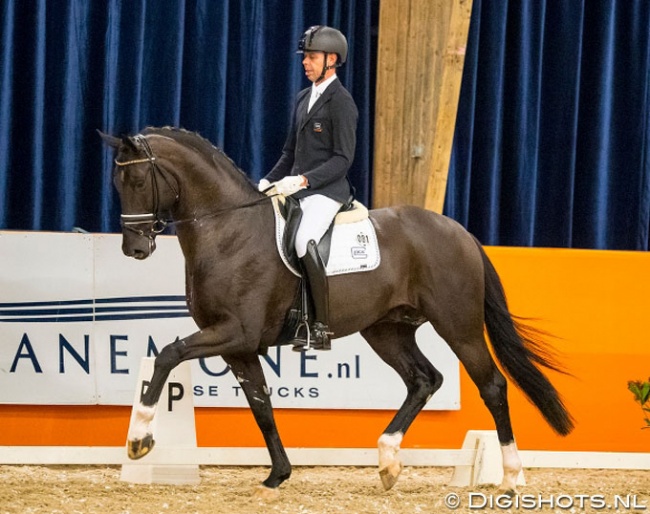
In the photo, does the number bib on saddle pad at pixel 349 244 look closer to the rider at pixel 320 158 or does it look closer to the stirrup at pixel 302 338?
the rider at pixel 320 158

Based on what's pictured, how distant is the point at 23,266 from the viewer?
6191 mm

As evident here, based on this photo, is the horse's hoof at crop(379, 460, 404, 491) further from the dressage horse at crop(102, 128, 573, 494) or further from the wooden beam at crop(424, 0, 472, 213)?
the wooden beam at crop(424, 0, 472, 213)

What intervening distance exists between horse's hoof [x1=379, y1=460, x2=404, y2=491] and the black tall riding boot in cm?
70

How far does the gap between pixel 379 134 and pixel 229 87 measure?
137 cm

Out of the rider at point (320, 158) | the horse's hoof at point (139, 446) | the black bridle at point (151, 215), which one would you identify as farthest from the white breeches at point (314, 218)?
the horse's hoof at point (139, 446)

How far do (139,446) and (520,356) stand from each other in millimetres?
2083

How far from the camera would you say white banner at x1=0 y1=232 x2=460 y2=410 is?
6.17 metres

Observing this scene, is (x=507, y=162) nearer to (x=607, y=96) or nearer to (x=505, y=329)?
(x=607, y=96)

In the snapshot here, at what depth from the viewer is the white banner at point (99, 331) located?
6.17 metres

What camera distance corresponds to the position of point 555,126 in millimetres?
8719

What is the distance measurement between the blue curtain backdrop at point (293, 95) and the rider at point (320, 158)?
2.50 m

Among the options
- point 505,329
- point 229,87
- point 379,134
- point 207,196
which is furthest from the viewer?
point 229,87

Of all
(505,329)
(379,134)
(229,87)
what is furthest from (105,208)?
(505,329)

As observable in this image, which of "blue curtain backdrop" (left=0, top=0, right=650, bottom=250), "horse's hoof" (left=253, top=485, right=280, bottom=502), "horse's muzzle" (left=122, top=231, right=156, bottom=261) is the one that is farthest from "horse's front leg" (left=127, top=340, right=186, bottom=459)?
"blue curtain backdrop" (left=0, top=0, right=650, bottom=250)
